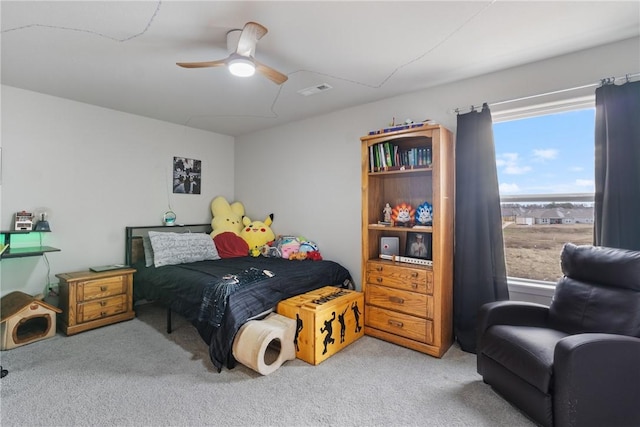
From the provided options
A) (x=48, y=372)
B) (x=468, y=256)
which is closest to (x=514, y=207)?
(x=468, y=256)

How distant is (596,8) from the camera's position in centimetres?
175

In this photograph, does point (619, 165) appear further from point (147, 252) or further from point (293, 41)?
point (147, 252)

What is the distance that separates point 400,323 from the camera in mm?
2637

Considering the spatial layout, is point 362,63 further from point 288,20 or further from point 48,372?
point 48,372

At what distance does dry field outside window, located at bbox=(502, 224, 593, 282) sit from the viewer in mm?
2420

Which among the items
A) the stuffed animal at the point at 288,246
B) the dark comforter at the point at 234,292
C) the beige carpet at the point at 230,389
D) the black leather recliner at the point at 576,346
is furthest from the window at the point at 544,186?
the stuffed animal at the point at 288,246

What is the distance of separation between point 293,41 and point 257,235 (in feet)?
8.28

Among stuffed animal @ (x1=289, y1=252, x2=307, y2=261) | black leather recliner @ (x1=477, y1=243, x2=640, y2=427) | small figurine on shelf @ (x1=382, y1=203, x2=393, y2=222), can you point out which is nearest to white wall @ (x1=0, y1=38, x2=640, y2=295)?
stuffed animal @ (x1=289, y1=252, x2=307, y2=261)

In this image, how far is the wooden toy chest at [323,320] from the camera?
2357 millimetres

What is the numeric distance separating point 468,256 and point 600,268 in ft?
2.82

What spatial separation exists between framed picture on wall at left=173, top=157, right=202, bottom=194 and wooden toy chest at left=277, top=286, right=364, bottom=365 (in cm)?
241

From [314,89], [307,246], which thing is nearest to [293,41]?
[314,89]

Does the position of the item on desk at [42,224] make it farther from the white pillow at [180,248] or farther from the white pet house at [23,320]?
the white pillow at [180,248]

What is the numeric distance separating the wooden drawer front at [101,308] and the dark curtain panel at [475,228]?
3303mm
